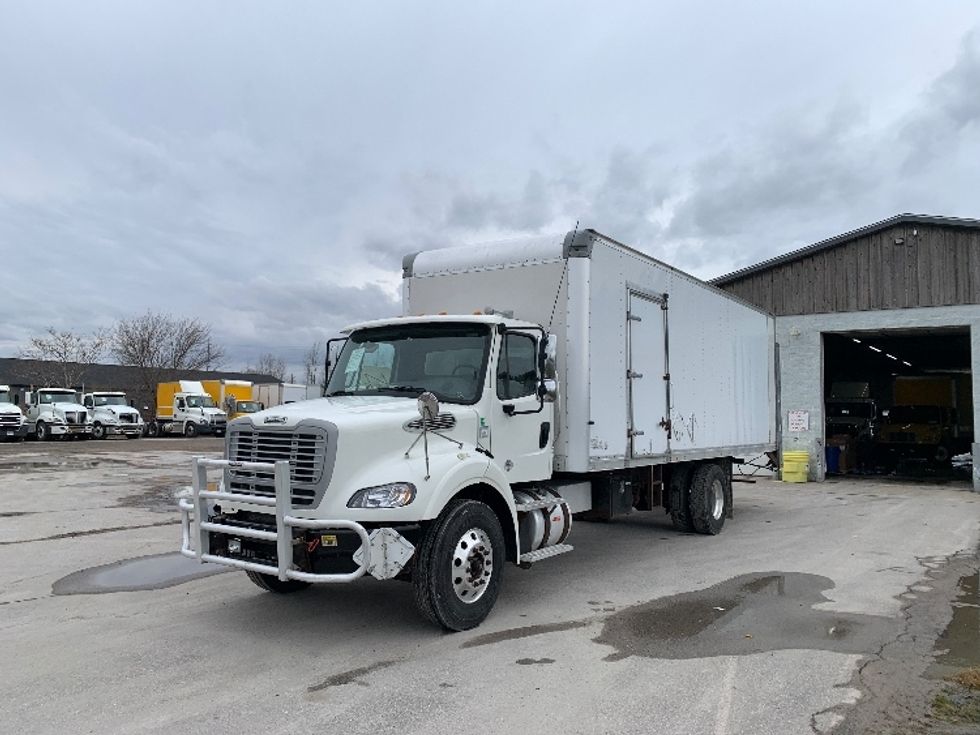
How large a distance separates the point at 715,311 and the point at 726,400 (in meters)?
1.30

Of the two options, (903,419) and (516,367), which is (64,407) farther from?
(516,367)

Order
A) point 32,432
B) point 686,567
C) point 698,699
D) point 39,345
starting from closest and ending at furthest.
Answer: point 698,699
point 686,567
point 32,432
point 39,345

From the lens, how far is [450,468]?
227 inches

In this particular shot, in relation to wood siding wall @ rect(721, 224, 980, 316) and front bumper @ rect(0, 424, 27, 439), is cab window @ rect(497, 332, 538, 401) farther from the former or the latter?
front bumper @ rect(0, 424, 27, 439)

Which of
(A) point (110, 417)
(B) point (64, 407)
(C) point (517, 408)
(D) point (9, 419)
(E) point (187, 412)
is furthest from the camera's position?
(E) point (187, 412)

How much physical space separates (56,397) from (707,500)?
3659 centimetres

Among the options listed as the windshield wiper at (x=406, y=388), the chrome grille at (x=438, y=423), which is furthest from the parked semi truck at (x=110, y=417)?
the chrome grille at (x=438, y=423)

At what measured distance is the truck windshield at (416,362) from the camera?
21.6 feet

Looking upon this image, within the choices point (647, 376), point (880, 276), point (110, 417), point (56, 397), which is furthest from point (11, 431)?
point (880, 276)

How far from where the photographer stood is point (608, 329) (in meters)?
7.87

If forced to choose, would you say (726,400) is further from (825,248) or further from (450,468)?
(825,248)

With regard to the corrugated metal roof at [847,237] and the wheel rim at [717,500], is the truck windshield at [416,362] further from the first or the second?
the corrugated metal roof at [847,237]

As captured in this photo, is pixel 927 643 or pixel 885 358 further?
pixel 885 358

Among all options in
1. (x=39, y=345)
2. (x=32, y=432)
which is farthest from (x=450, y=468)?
(x=39, y=345)
